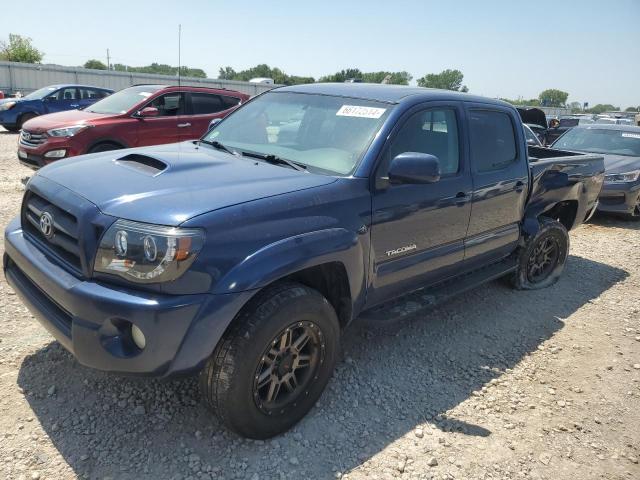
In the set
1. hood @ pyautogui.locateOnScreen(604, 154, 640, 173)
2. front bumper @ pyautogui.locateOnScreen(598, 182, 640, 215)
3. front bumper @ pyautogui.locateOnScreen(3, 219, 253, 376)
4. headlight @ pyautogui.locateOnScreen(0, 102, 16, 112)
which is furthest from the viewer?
headlight @ pyautogui.locateOnScreen(0, 102, 16, 112)

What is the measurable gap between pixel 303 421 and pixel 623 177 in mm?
7638

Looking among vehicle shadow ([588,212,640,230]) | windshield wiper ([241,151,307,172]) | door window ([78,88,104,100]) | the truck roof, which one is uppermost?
the truck roof

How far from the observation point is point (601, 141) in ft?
31.9

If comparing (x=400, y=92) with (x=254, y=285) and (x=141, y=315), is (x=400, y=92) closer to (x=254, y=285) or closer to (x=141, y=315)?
(x=254, y=285)

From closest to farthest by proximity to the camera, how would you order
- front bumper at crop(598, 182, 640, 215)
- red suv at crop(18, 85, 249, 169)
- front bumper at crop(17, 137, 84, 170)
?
front bumper at crop(17, 137, 84, 170) → red suv at crop(18, 85, 249, 169) → front bumper at crop(598, 182, 640, 215)

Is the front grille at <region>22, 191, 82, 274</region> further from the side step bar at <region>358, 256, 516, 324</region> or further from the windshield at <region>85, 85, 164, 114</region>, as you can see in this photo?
the windshield at <region>85, 85, 164, 114</region>

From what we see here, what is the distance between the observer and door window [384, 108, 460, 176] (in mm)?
3338

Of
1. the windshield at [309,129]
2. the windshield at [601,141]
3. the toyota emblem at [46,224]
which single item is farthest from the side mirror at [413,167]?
the windshield at [601,141]

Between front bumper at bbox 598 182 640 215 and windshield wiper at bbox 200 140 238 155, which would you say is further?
front bumper at bbox 598 182 640 215

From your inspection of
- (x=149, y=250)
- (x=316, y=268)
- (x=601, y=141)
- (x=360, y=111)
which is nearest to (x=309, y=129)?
(x=360, y=111)

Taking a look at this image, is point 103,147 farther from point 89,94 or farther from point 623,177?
point 89,94

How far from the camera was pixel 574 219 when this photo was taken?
5531 millimetres

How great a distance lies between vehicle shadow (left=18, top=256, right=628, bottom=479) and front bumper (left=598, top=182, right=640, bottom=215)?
5.17 metres

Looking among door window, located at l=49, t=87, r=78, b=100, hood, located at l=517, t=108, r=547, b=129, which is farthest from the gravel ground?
door window, located at l=49, t=87, r=78, b=100
